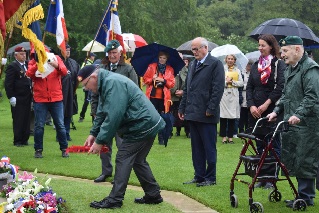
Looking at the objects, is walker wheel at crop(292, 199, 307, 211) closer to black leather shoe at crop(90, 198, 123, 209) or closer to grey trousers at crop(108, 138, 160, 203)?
grey trousers at crop(108, 138, 160, 203)

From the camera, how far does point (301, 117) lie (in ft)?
25.0

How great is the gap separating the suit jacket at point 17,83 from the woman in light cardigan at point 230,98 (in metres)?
4.59

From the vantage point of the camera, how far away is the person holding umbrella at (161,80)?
559 inches

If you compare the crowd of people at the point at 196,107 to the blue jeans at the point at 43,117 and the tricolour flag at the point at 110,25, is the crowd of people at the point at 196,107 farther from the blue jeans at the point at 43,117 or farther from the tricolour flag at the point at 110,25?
the tricolour flag at the point at 110,25

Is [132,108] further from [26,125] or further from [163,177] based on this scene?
[26,125]

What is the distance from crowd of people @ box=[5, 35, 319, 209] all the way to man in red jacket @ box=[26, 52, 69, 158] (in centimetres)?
2

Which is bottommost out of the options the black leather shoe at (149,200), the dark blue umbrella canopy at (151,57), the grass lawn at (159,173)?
the grass lawn at (159,173)

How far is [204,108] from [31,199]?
3.29 meters

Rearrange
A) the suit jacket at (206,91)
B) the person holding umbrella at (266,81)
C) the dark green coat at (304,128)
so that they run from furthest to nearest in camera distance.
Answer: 1. the suit jacket at (206,91)
2. the person holding umbrella at (266,81)
3. the dark green coat at (304,128)

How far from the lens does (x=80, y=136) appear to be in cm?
1614

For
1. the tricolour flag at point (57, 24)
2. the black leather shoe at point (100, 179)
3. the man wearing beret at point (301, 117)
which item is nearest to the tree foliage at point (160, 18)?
the tricolour flag at point (57, 24)

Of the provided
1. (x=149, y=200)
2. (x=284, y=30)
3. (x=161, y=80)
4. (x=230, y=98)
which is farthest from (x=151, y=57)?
(x=149, y=200)

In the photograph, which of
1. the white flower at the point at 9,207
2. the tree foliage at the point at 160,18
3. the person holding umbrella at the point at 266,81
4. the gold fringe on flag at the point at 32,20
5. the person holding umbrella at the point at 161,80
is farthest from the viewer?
the tree foliage at the point at 160,18

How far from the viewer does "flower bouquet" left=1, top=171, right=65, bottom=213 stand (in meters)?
6.95
